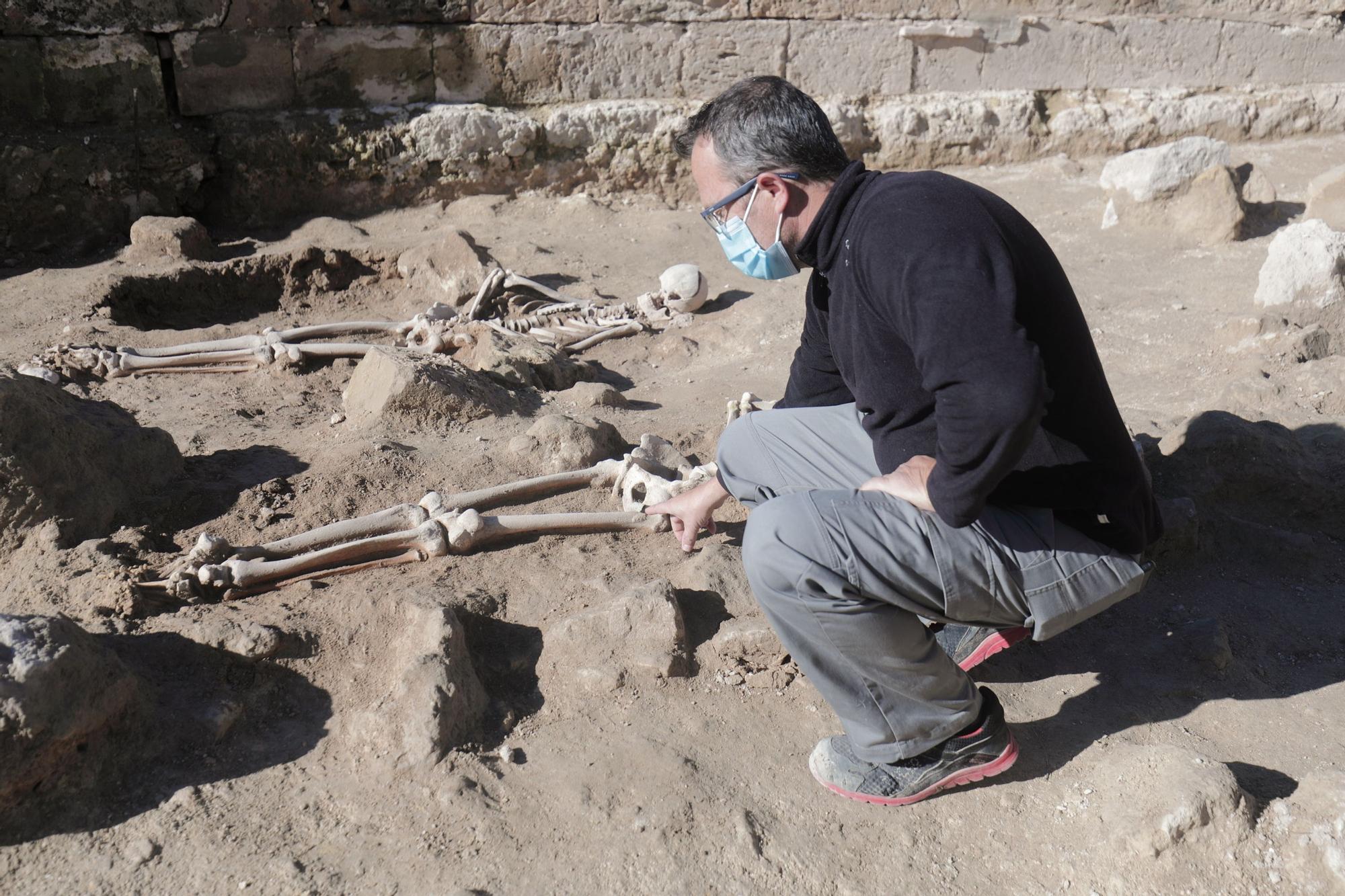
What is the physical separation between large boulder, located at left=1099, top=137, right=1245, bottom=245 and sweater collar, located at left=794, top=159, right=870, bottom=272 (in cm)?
475

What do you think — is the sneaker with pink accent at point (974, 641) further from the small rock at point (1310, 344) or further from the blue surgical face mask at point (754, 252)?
the small rock at point (1310, 344)

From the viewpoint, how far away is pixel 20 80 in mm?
5836

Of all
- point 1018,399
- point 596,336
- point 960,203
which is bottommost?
point 596,336

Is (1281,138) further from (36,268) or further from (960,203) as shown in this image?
(36,268)

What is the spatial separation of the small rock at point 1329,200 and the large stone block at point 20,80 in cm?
720

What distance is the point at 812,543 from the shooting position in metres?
2.05

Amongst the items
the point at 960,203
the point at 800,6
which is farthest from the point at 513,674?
the point at 800,6

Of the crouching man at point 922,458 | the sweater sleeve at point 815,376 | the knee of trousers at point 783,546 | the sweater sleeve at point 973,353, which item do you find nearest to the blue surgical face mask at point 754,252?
the crouching man at point 922,458

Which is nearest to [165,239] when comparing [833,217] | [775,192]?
[775,192]

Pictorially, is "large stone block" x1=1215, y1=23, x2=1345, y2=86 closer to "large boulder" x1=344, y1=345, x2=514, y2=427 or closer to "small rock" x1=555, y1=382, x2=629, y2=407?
"small rock" x1=555, y1=382, x2=629, y2=407

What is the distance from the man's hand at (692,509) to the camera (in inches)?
110

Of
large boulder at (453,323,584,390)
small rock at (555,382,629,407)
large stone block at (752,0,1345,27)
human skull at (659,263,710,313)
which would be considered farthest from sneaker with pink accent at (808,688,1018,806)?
large stone block at (752,0,1345,27)

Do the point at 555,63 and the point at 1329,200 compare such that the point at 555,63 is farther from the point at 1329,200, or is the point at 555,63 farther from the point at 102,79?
the point at 1329,200

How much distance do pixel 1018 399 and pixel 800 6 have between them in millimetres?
6061
